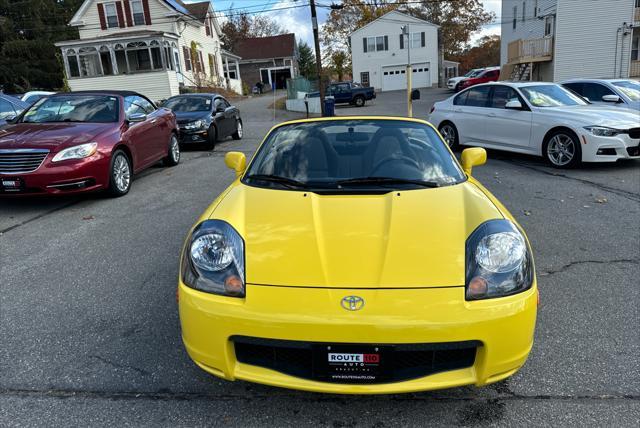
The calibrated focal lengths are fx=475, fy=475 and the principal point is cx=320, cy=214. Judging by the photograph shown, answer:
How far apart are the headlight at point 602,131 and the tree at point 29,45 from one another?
1589 inches

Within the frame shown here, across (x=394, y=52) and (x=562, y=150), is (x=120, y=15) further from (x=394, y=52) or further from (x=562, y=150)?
(x=562, y=150)

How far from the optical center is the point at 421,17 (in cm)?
6059

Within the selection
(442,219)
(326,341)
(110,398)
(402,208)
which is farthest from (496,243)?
(110,398)

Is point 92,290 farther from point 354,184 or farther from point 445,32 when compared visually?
point 445,32

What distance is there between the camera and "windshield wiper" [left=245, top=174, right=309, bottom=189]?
3.16 m

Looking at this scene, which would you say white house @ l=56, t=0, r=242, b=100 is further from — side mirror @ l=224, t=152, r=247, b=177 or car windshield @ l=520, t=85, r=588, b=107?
side mirror @ l=224, t=152, r=247, b=177

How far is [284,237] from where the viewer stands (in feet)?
8.32

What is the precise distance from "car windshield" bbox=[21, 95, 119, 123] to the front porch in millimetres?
23039

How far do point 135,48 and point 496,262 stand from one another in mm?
32345

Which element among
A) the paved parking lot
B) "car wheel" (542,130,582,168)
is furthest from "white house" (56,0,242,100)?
the paved parking lot

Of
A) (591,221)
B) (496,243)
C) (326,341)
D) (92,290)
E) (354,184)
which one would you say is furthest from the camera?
(591,221)

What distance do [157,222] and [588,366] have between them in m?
4.87

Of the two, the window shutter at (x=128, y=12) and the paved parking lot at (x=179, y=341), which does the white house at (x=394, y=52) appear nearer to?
the window shutter at (x=128, y=12)

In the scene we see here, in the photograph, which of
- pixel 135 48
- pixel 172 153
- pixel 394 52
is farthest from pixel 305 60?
pixel 172 153
